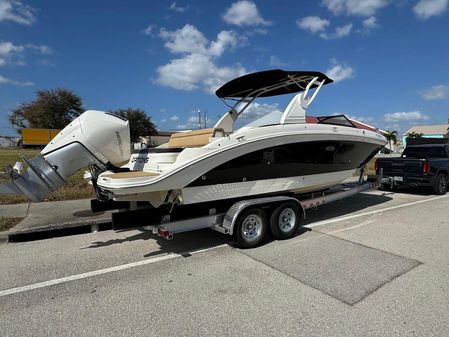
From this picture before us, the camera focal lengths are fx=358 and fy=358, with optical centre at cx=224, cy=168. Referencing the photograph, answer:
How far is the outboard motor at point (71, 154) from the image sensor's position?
5.23 metres

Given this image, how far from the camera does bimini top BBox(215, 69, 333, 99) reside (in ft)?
22.7

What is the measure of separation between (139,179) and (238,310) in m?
2.21

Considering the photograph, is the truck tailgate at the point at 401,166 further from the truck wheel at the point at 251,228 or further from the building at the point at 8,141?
the building at the point at 8,141

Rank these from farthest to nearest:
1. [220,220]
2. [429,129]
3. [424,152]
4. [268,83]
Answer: [429,129], [424,152], [268,83], [220,220]

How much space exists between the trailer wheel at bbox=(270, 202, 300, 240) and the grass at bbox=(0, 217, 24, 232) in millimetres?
4933

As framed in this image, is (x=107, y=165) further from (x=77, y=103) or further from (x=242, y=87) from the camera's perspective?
(x=77, y=103)

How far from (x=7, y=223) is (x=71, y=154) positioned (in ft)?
9.11

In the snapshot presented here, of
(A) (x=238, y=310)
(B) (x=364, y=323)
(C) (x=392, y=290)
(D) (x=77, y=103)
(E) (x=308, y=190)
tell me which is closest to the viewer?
(B) (x=364, y=323)

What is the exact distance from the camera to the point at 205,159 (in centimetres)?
521

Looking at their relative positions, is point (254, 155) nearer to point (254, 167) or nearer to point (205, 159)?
point (254, 167)

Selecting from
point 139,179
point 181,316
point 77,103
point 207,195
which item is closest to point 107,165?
point 139,179

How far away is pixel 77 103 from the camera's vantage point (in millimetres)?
75688

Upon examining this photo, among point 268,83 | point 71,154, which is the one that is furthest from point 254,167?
point 71,154

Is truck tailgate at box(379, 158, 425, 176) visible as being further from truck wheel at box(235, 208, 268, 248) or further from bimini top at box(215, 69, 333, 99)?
truck wheel at box(235, 208, 268, 248)
